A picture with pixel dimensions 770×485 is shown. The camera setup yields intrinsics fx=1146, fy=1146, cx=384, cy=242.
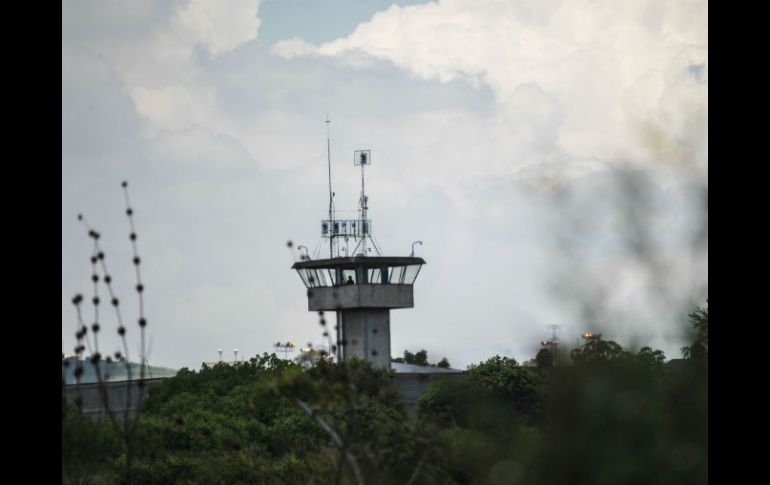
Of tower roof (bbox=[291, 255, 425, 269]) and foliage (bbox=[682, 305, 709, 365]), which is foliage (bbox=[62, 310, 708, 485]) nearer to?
foliage (bbox=[682, 305, 709, 365])

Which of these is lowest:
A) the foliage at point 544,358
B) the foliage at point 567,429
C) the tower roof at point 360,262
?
the foliage at point 567,429

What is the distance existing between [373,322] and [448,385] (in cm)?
4029

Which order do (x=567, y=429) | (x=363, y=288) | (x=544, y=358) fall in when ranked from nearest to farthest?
(x=567, y=429)
(x=544, y=358)
(x=363, y=288)

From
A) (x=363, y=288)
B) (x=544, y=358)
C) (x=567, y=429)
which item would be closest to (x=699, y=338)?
(x=544, y=358)

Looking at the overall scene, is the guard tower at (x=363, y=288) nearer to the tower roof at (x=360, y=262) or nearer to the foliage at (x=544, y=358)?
the tower roof at (x=360, y=262)

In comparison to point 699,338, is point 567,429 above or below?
below

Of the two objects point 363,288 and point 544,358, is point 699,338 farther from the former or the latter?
point 363,288

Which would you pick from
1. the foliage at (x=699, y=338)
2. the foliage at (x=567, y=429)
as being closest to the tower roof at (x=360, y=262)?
the foliage at (x=567, y=429)

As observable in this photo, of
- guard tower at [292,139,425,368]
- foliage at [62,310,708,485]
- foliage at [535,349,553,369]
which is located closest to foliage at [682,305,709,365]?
foliage at [62,310,708,485]

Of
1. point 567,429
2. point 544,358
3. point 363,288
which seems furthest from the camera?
point 363,288

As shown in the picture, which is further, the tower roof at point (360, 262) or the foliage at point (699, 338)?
the tower roof at point (360, 262)
